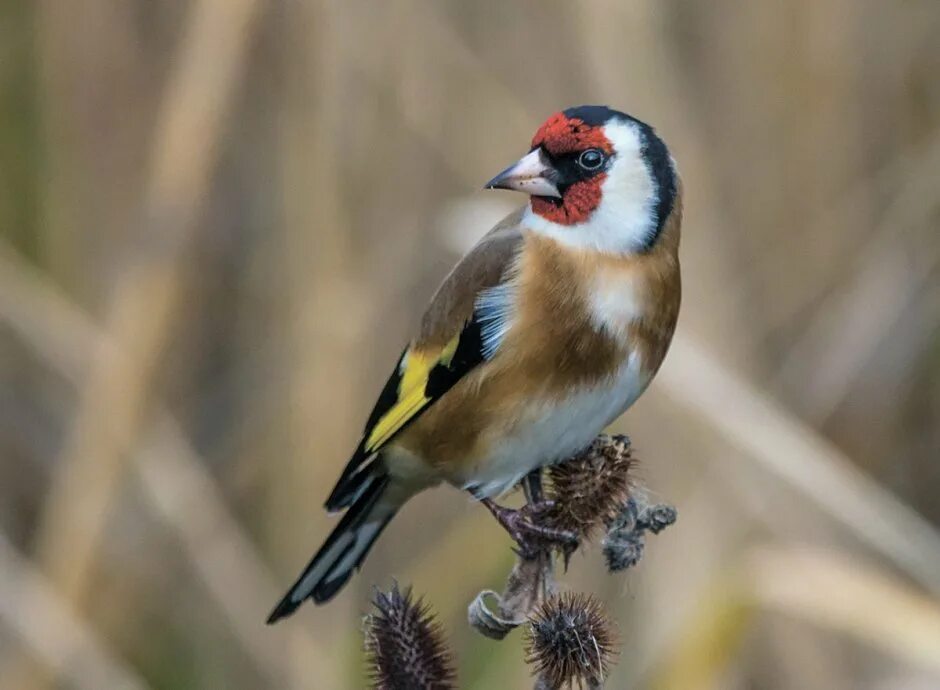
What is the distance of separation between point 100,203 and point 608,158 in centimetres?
160

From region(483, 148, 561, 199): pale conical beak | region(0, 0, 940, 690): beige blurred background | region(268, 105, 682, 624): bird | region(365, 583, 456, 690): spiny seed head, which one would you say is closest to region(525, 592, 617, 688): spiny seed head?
region(365, 583, 456, 690): spiny seed head

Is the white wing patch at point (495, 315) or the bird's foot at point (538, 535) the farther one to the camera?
the white wing patch at point (495, 315)

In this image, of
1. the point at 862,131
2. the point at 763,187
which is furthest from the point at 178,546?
the point at 862,131

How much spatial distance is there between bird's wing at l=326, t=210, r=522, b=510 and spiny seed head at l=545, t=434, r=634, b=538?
1.65ft

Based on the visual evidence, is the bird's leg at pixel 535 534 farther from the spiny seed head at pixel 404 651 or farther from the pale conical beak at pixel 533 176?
the pale conical beak at pixel 533 176

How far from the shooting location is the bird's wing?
2.47m

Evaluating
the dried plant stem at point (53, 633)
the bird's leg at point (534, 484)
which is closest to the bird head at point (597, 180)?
the bird's leg at point (534, 484)

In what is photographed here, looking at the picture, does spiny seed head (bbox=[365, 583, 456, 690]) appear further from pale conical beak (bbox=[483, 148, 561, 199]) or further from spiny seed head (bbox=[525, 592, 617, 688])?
pale conical beak (bbox=[483, 148, 561, 199])

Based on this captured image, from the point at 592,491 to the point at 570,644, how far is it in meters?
0.36

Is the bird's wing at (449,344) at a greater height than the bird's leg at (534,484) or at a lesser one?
greater

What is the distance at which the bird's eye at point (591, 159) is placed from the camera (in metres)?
2.44

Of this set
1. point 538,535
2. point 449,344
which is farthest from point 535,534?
point 449,344

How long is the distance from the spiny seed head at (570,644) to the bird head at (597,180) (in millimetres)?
959

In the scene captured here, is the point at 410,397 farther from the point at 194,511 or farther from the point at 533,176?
the point at 194,511
